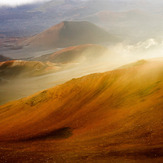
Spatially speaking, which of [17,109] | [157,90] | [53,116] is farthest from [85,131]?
[17,109]

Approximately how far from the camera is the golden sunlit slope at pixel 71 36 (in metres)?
104

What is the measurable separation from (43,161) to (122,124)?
4135 millimetres

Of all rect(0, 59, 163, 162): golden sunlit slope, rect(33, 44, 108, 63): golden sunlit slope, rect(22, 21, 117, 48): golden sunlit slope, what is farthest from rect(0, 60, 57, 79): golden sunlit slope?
rect(22, 21, 117, 48): golden sunlit slope

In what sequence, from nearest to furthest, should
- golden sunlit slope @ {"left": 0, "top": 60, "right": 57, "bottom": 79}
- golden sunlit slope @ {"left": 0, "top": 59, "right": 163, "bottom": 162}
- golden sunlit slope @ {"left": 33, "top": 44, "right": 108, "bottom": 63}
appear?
golden sunlit slope @ {"left": 0, "top": 59, "right": 163, "bottom": 162} < golden sunlit slope @ {"left": 0, "top": 60, "right": 57, "bottom": 79} < golden sunlit slope @ {"left": 33, "top": 44, "right": 108, "bottom": 63}

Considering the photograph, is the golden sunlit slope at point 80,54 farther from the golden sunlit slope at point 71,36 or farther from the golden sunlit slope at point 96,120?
the golden sunlit slope at point 96,120

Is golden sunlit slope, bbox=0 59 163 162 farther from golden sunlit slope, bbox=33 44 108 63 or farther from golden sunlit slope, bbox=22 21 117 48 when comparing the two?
golden sunlit slope, bbox=22 21 117 48

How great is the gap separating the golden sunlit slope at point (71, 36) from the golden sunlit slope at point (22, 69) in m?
52.3

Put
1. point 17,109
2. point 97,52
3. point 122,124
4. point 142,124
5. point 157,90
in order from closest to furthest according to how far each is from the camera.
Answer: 1. point 142,124
2. point 122,124
3. point 157,90
4. point 17,109
5. point 97,52

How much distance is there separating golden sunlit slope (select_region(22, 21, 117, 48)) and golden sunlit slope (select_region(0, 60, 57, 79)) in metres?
52.3

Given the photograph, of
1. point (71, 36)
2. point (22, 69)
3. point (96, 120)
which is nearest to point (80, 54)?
point (22, 69)

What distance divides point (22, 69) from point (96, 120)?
143 ft

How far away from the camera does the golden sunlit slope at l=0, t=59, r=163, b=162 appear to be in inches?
323

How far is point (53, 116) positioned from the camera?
13250mm

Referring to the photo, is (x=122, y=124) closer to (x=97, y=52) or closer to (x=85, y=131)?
(x=85, y=131)
